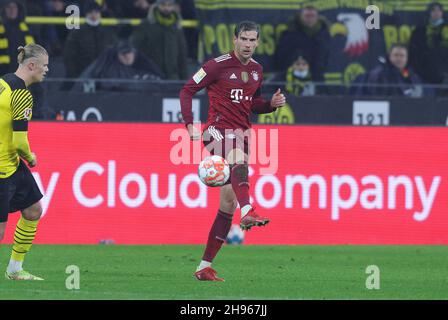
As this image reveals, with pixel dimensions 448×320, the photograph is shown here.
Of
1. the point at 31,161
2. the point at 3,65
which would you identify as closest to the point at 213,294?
the point at 31,161

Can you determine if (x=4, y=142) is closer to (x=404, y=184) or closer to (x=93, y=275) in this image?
(x=93, y=275)

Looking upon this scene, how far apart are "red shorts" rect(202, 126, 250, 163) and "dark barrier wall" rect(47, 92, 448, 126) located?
17.4 ft

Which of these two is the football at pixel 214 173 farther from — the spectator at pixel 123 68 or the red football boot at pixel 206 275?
the spectator at pixel 123 68

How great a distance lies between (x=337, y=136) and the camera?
16188 millimetres

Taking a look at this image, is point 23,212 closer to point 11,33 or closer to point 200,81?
point 200,81

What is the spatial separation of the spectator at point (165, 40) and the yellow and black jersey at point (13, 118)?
7.12 meters

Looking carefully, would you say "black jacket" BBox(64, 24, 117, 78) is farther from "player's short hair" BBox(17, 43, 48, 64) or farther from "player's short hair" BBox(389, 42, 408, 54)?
"player's short hair" BBox(17, 43, 48, 64)

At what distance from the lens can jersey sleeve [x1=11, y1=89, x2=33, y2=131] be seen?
1045 cm

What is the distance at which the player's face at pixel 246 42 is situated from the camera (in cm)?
1116

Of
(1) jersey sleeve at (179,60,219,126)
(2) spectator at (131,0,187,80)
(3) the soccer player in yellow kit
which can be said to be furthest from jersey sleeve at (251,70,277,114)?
(2) spectator at (131,0,187,80)

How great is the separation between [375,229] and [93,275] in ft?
17.3

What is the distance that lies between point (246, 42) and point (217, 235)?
1.69m

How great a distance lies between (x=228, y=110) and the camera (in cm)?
1138


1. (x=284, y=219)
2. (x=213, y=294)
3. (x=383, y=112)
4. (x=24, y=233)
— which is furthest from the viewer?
(x=383, y=112)
